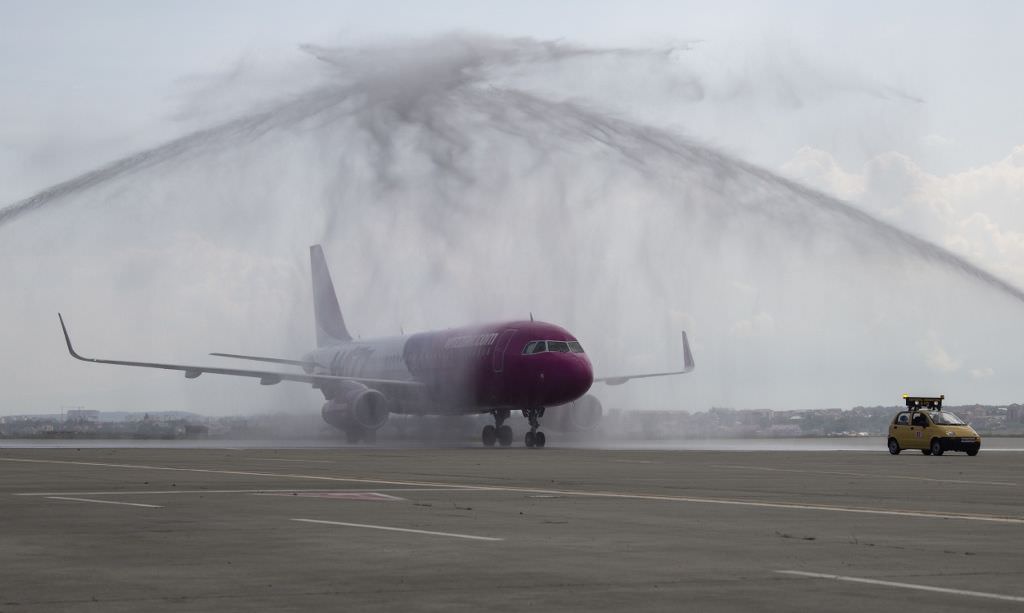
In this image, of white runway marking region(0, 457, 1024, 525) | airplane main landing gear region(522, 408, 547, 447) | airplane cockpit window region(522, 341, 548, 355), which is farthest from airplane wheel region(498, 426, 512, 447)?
white runway marking region(0, 457, 1024, 525)

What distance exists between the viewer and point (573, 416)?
64.8 meters

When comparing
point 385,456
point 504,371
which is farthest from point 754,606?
point 504,371

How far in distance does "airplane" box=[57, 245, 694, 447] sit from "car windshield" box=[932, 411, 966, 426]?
1392 cm

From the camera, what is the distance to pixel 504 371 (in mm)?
57000

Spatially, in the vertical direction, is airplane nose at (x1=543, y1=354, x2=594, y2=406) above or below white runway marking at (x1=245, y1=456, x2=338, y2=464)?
above

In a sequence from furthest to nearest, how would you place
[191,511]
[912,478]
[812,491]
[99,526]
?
1. [912,478]
2. [812,491]
3. [191,511]
4. [99,526]

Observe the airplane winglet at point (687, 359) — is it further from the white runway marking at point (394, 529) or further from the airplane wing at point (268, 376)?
the white runway marking at point (394, 529)

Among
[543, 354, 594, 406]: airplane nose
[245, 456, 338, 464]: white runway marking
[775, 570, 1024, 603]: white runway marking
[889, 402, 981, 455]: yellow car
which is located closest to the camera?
[775, 570, 1024, 603]: white runway marking

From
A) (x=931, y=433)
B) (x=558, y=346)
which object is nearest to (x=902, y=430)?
(x=931, y=433)

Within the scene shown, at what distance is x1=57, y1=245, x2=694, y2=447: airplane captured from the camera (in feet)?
185

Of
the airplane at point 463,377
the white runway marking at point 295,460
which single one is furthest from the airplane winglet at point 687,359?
the white runway marking at point 295,460

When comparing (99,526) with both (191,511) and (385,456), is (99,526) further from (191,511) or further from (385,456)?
(385,456)

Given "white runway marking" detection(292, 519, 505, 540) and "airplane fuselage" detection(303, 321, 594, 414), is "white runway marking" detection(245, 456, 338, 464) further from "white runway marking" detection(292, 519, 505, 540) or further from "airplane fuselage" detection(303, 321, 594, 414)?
"white runway marking" detection(292, 519, 505, 540)

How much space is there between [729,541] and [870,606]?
503 centimetres
